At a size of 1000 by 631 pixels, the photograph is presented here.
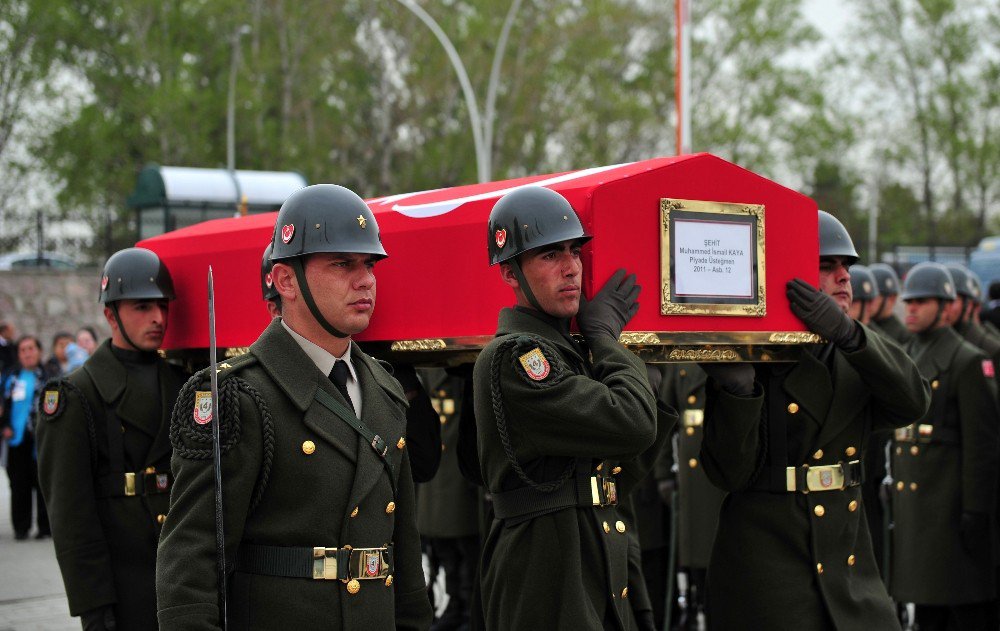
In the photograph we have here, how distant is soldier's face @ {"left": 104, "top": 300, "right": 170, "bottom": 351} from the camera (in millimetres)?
5238

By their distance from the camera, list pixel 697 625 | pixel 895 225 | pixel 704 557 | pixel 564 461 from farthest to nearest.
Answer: pixel 895 225
pixel 697 625
pixel 704 557
pixel 564 461

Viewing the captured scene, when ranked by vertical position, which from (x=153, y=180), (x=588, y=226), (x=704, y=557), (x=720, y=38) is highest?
(x=720, y=38)

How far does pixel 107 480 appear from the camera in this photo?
4.97 meters

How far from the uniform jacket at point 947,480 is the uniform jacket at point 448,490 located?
2611 mm

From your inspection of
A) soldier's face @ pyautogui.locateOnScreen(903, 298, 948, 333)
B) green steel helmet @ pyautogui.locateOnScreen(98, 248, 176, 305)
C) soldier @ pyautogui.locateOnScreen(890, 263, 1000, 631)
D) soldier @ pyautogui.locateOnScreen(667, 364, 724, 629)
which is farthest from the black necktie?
soldier's face @ pyautogui.locateOnScreen(903, 298, 948, 333)

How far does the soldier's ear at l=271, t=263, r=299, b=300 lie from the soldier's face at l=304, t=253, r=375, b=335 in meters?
0.05

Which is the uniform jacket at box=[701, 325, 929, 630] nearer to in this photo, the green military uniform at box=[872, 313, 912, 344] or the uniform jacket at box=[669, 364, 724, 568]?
the uniform jacket at box=[669, 364, 724, 568]

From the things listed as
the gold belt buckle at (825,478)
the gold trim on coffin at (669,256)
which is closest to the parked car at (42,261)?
the gold belt buckle at (825,478)

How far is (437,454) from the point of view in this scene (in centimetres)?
505

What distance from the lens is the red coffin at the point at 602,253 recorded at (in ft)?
13.3

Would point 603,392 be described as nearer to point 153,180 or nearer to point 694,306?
point 694,306

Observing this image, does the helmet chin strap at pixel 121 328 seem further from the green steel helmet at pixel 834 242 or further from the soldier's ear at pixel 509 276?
the green steel helmet at pixel 834 242

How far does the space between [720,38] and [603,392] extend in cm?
3572

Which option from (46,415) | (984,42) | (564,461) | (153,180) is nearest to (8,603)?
(46,415)
